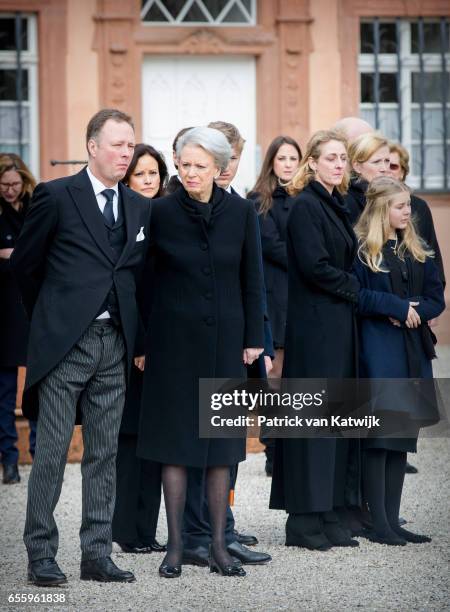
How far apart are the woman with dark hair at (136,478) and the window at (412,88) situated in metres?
6.59

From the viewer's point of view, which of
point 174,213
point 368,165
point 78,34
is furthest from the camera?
point 78,34

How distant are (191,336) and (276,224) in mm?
2455

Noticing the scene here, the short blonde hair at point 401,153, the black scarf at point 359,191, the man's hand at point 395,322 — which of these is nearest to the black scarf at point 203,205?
the man's hand at point 395,322

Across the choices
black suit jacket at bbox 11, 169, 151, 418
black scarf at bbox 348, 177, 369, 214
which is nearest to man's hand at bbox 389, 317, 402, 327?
black scarf at bbox 348, 177, 369, 214

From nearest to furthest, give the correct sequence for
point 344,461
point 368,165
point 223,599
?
point 223,599 → point 344,461 → point 368,165

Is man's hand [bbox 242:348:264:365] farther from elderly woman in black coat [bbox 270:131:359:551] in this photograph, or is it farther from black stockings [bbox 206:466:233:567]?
elderly woman in black coat [bbox 270:131:359:551]

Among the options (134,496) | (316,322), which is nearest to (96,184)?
(316,322)

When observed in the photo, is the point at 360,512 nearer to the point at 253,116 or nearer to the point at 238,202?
the point at 238,202

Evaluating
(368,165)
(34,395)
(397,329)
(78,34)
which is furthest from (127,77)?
(34,395)

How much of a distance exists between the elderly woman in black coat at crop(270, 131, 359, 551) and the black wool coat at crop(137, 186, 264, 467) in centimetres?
61

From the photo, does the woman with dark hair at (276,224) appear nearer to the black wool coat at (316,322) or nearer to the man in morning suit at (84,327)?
the black wool coat at (316,322)

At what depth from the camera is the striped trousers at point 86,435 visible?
5438 millimetres

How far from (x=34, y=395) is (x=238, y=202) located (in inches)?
45.1

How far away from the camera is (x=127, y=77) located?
12133 millimetres
